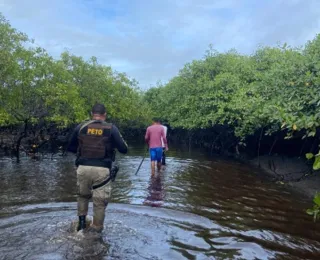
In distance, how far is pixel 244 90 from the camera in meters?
17.5

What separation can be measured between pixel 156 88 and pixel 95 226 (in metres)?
42.7

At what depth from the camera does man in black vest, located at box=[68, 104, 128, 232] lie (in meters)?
6.18

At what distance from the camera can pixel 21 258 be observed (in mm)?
5203

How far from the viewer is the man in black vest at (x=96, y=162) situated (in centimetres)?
618

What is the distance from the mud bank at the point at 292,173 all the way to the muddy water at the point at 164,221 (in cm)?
55

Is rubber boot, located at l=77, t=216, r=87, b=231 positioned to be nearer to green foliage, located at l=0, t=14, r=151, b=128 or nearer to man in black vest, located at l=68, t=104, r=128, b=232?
man in black vest, located at l=68, t=104, r=128, b=232

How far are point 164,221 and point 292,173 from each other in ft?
19.0

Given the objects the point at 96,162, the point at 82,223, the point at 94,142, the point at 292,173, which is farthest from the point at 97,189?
the point at 292,173

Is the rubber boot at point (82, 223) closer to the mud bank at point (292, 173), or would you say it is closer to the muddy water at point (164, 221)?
the muddy water at point (164, 221)

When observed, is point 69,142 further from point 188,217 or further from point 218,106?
point 218,106

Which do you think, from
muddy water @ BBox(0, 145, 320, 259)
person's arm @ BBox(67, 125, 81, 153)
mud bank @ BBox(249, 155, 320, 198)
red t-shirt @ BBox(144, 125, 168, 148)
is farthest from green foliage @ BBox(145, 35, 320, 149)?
person's arm @ BBox(67, 125, 81, 153)

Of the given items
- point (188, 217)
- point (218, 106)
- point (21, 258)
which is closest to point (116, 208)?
point (188, 217)

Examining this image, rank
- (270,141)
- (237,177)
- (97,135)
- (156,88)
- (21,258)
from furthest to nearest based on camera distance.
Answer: (156,88)
(270,141)
(237,177)
(97,135)
(21,258)

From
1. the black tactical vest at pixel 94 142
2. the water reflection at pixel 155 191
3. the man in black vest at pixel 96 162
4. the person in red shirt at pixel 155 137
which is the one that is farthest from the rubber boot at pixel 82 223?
the person in red shirt at pixel 155 137
